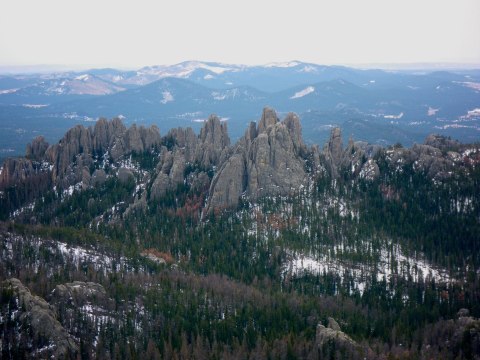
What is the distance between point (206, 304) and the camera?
9081 cm

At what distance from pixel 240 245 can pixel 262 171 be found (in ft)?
92.9

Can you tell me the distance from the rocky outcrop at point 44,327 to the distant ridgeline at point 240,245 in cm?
28

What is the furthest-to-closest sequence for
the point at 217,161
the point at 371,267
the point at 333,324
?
the point at 217,161 → the point at 371,267 → the point at 333,324

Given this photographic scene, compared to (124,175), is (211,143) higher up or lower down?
higher up

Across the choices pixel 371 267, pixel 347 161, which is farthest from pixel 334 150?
pixel 371 267

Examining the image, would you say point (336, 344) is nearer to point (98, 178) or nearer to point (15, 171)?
point (98, 178)

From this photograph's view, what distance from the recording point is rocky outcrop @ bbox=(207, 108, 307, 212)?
141625mm

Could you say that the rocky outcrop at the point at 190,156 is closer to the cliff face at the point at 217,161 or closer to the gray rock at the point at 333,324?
the cliff face at the point at 217,161

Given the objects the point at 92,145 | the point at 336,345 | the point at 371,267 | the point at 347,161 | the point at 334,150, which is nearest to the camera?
the point at 336,345

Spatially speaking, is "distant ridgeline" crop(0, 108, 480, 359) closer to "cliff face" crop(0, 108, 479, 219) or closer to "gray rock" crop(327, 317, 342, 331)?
"cliff face" crop(0, 108, 479, 219)

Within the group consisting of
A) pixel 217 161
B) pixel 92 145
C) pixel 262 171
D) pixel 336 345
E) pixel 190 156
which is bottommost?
pixel 336 345

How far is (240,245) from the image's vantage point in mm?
123562

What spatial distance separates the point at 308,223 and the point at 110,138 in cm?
8556

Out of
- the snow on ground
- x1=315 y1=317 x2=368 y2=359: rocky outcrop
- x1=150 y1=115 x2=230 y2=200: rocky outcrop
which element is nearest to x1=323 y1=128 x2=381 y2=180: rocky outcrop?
the snow on ground
